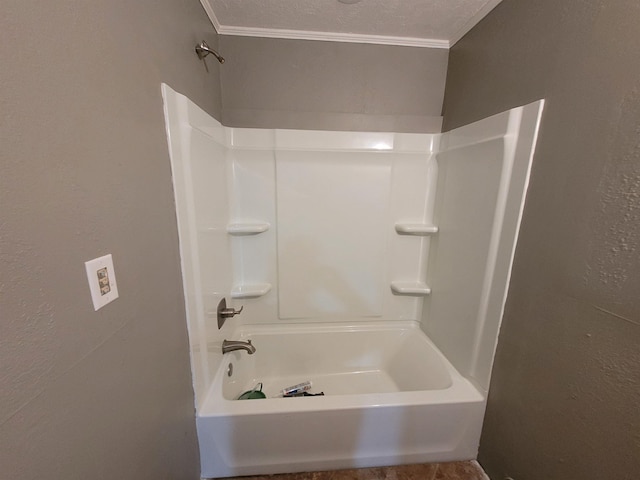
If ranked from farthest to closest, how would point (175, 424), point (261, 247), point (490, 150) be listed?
point (261, 247), point (490, 150), point (175, 424)

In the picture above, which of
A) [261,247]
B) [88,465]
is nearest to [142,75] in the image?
[88,465]

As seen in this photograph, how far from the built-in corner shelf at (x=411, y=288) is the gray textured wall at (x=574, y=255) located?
636mm

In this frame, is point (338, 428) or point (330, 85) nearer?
point (338, 428)

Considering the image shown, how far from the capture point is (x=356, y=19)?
4.26 ft

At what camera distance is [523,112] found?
3.24 ft

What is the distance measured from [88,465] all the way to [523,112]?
5.52ft

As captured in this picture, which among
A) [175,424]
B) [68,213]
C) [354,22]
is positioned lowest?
[175,424]

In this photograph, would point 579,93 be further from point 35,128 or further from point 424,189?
point 35,128

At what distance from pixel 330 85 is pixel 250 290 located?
137 cm

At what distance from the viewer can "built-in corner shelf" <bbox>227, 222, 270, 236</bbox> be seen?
155 centimetres

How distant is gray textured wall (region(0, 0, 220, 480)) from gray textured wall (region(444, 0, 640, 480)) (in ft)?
4.34

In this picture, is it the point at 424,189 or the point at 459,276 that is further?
the point at 424,189

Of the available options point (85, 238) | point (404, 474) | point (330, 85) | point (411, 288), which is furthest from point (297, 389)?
point (330, 85)

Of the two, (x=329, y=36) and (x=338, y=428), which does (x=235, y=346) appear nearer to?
(x=338, y=428)
